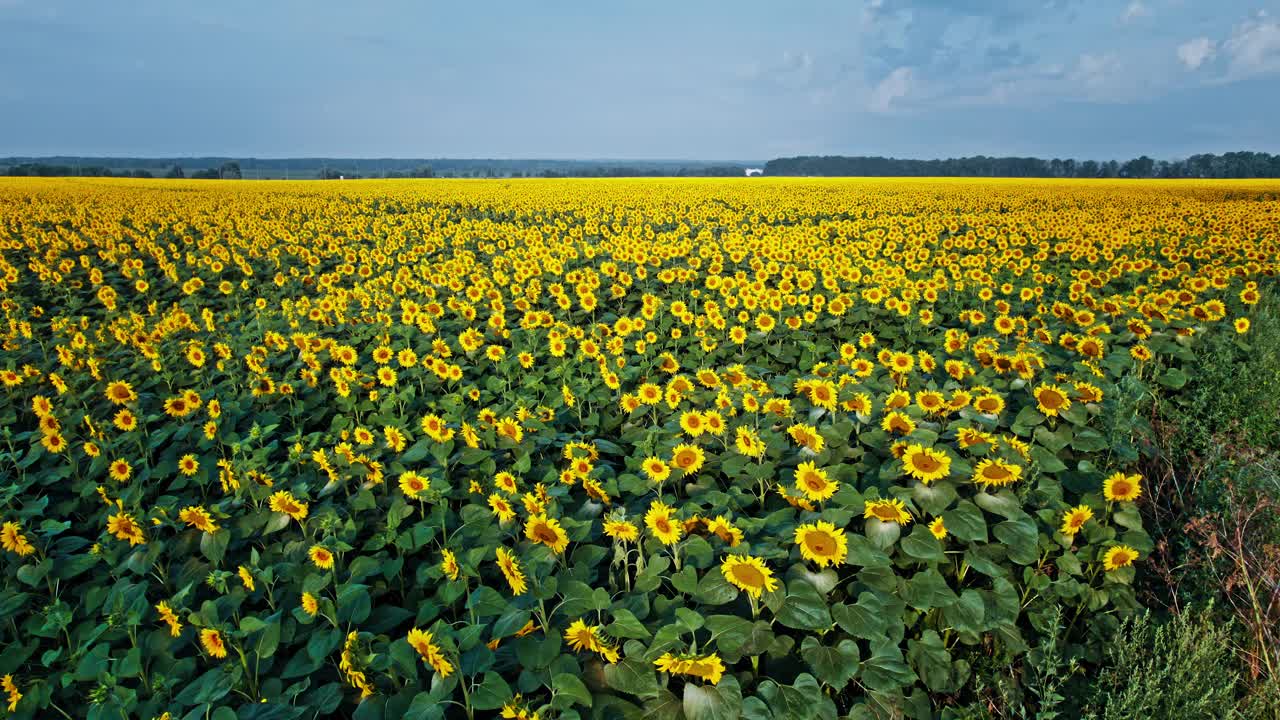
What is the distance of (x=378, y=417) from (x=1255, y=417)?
7965 millimetres

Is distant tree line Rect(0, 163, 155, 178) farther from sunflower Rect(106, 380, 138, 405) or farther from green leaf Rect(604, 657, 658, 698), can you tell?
green leaf Rect(604, 657, 658, 698)

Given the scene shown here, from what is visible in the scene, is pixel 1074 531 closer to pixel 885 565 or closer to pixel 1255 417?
pixel 885 565

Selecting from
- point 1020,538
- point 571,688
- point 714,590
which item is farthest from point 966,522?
point 571,688

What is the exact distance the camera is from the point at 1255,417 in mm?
5711

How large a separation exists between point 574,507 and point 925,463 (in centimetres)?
223

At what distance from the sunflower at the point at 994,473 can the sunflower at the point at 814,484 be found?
85cm

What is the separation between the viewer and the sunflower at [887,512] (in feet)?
10.7

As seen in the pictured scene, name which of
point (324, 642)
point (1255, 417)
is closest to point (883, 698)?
point (324, 642)

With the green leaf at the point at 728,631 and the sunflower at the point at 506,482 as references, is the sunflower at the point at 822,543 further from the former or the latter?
the sunflower at the point at 506,482

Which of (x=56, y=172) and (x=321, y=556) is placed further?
(x=56, y=172)

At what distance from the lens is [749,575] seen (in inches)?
112

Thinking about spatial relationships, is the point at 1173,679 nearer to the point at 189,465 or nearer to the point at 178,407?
the point at 189,465

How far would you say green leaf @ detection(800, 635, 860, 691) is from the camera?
8.99 ft

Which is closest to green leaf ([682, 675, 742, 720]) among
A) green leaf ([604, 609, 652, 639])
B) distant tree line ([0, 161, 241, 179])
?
green leaf ([604, 609, 652, 639])
